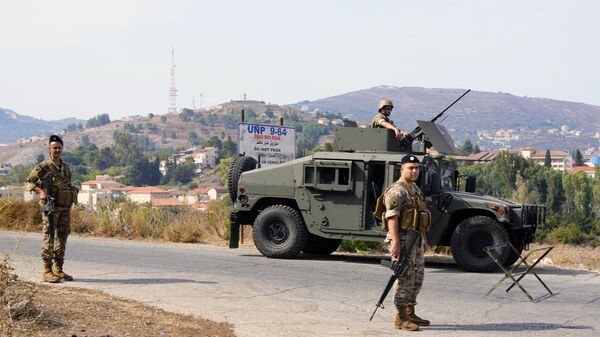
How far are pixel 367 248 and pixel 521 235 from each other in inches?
154

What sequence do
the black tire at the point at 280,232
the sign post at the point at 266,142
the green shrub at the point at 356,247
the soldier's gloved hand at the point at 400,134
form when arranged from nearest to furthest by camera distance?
the soldier's gloved hand at the point at 400,134, the black tire at the point at 280,232, the green shrub at the point at 356,247, the sign post at the point at 266,142

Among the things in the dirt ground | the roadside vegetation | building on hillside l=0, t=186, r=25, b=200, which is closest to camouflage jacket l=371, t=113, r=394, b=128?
the roadside vegetation

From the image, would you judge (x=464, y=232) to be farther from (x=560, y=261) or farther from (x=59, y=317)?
(x=59, y=317)

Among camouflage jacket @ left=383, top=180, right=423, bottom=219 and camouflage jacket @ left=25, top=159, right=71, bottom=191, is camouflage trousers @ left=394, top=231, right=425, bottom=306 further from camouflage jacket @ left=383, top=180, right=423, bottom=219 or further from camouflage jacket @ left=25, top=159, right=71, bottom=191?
camouflage jacket @ left=25, top=159, right=71, bottom=191

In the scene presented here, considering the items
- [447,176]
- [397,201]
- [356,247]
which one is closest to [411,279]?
[397,201]

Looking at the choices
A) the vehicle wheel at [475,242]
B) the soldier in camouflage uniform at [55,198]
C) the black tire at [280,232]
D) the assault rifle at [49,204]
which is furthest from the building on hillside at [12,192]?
the vehicle wheel at [475,242]

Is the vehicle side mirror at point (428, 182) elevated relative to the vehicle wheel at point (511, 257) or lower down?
elevated

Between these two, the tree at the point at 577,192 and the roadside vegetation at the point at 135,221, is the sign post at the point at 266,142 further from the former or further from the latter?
the tree at the point at 577,192

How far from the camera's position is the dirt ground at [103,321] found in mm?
8117

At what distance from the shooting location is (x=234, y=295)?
11.1 m

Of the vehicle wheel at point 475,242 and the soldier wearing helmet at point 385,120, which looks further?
the soldier wearing helmet at point 385,120

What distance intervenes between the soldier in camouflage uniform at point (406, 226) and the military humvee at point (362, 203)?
17.1ft

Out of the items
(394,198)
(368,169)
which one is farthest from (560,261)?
(394,198)

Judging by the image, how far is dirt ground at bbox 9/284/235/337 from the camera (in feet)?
26.6
